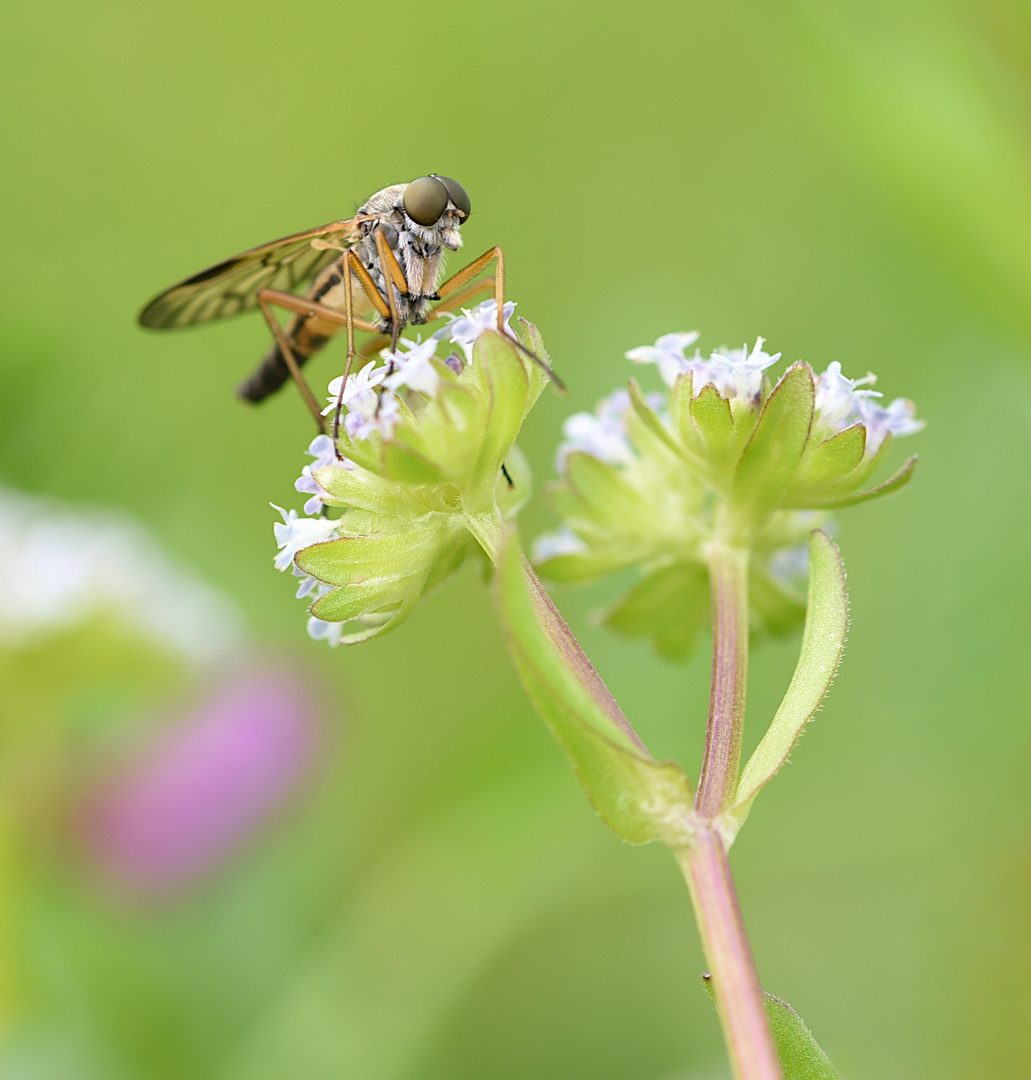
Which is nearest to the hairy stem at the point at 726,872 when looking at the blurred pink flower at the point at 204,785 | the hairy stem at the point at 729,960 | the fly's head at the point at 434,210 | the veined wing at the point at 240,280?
the hairy stem at the point at 729,960

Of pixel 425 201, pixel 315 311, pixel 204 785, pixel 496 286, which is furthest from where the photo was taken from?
pixel 204 785

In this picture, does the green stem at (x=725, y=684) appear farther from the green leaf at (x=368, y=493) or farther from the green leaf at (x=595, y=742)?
the green leaf at (x=368, y=493)

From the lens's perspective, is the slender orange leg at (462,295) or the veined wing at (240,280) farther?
the veined wing at (240,280)

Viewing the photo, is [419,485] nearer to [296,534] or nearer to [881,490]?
[296,534]

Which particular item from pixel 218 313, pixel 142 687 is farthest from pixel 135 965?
pixel 218 313

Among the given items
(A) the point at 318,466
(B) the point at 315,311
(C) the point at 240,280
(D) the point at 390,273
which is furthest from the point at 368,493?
(C) the point at 240,280

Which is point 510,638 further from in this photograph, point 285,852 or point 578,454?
point 285,852
